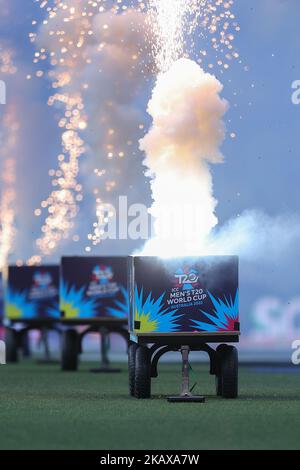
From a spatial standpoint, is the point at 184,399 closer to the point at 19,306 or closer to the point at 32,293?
the point at 32,293

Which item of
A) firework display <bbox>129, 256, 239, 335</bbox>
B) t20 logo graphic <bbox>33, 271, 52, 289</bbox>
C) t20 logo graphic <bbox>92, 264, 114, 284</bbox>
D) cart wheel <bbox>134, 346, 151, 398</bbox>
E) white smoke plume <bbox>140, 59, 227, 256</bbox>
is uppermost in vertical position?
white smoke plume <bbox>140, 59, 227, 256</bbox>

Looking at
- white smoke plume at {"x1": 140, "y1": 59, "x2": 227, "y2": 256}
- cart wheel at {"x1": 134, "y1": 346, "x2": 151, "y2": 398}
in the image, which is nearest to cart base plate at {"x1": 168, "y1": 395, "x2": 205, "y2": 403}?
cart wheel at {"x1": 134, "y1": 346, "x2": 151, "y2": 398}

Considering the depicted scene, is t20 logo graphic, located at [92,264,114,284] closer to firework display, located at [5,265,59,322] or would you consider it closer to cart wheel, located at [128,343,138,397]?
firework display, located at [5,265,59,322]

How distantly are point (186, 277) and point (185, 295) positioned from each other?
347 millimetres

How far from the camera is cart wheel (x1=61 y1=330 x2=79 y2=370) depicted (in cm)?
4384

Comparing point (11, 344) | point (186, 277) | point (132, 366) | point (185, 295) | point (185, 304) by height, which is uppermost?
point (186, 277)

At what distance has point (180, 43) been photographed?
31.8 metres

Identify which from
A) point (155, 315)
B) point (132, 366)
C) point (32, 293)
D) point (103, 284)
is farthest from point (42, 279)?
point (155, 315)

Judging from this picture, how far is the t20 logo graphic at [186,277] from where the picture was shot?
27734 mm

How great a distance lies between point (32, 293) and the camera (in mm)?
53344

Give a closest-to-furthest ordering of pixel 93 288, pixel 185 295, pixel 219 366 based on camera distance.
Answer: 1. pixel 185 295
2. pixel 219 366
3. pixel 93 288

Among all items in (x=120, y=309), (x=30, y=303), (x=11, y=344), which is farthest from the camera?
(x=30, y=303)

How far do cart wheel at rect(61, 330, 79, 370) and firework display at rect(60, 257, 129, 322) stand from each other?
548 mm

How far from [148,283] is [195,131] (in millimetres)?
4283
